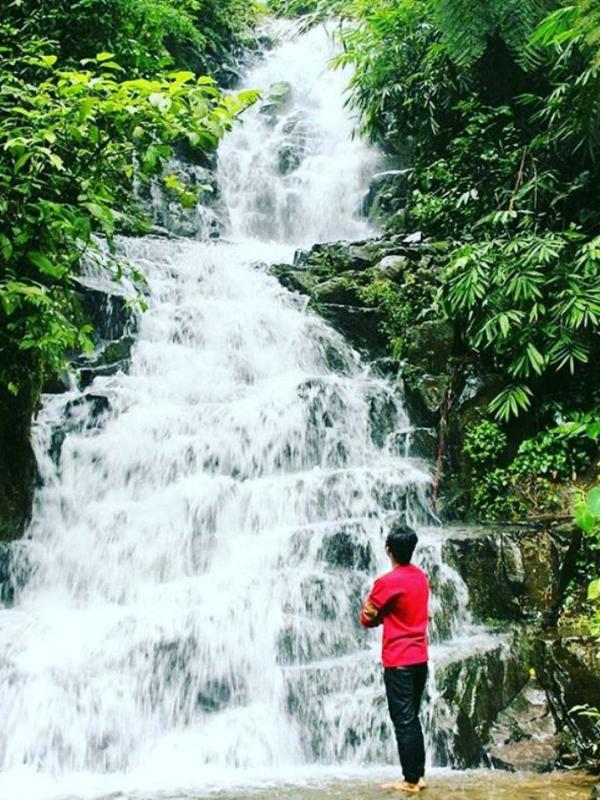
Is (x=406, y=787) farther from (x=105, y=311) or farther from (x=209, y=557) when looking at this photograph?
(x=105, y=311)

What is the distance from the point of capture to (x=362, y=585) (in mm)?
6473

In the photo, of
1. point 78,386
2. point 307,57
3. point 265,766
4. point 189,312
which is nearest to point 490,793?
point 265,766

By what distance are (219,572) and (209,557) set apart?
31 cm

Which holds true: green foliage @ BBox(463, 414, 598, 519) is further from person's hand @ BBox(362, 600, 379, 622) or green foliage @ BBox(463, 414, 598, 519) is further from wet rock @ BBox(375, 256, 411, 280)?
person's hand @ BBox(362, 600, 379, 622)

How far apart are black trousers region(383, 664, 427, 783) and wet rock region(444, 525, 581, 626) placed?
2.49 metres

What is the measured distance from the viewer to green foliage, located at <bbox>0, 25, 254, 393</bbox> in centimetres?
439

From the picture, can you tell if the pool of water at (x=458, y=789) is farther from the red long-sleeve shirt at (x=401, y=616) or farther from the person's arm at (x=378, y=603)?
the person's arm at (x=378, y=603)

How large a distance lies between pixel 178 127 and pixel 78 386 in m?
5.54

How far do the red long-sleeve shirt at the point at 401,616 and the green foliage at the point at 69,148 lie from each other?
109 inches

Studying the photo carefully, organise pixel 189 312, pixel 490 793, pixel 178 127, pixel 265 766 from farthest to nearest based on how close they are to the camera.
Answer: pixel 189 312 → pixel 265 766 → pixel 178 127 → pixel 490 793

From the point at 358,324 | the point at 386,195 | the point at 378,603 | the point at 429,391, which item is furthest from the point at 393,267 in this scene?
the point at 378,603

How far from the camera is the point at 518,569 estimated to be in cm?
645

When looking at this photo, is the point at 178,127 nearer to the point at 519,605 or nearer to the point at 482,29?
the point at 519,605

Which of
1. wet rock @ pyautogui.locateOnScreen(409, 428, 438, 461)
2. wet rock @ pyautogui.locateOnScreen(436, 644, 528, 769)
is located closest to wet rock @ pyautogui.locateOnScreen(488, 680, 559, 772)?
wet rock @ pyautogui.locateOnScreen(436, 644, 528, 769)
